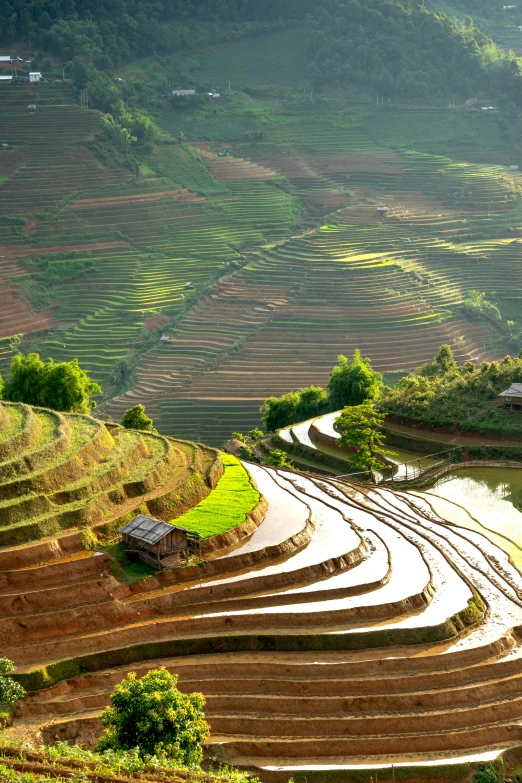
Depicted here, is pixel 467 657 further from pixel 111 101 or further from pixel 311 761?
pixel 111 101

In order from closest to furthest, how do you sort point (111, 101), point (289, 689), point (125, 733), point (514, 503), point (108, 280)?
point (125, 733) → point (289, 689) → point (514, 503) → point (108, 280) → point (111, 101)

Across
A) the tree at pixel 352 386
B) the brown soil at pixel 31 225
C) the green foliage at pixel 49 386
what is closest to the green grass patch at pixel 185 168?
the brown soil at pixel 31 225

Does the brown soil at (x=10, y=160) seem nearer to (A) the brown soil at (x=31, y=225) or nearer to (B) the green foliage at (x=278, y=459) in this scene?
(A) the brown soil at (x=31, y=225)

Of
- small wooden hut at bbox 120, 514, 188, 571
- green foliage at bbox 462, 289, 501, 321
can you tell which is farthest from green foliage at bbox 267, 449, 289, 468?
green foliage at bbox 462, 289, 501, 321

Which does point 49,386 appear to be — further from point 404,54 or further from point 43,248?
point 404,54

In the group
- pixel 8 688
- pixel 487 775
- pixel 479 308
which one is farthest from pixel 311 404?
pixel 487 775

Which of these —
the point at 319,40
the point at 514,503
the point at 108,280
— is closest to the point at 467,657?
the point at 514,503
